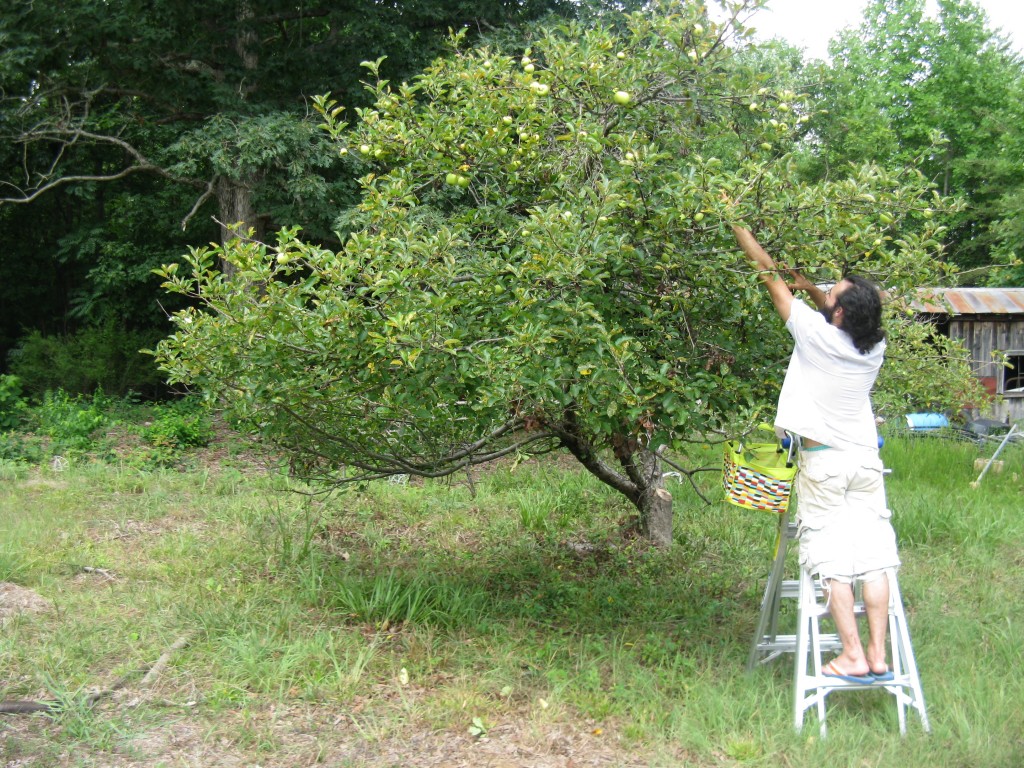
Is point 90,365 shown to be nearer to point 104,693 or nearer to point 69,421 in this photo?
point 69,421

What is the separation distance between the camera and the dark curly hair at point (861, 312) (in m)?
3.86

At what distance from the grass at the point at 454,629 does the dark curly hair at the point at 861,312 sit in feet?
5.44

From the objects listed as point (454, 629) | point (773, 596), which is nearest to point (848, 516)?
point (773, 596)

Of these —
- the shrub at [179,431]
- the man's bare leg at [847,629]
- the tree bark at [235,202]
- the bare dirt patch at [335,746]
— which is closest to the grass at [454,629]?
the bare dirt patch at [335,746]

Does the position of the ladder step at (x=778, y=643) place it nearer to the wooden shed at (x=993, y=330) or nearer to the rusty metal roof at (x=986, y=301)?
the rusty metal roof at (x=986, y=301)

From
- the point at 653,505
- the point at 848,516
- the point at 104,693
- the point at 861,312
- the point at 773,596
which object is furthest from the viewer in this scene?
the point at 653,505

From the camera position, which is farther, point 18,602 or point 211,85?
point 211,85

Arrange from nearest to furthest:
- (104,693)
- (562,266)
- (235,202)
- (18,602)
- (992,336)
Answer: (562,266) → (104,693) → (18,602) → (235,202) → (992,336)

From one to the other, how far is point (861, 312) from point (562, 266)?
1263 millimetres

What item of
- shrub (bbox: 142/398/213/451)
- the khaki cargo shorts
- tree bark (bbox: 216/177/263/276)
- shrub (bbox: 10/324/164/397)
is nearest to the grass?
the khaki cargo shorts

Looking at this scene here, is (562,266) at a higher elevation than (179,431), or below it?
higher

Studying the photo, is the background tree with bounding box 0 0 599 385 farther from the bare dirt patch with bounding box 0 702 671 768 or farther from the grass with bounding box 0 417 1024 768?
the bare dirt patch with bounding box 0 702 671 768

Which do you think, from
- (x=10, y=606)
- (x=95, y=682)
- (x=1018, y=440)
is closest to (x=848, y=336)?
(x=95, y=682)

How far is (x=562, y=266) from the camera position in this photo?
3.75 meters
